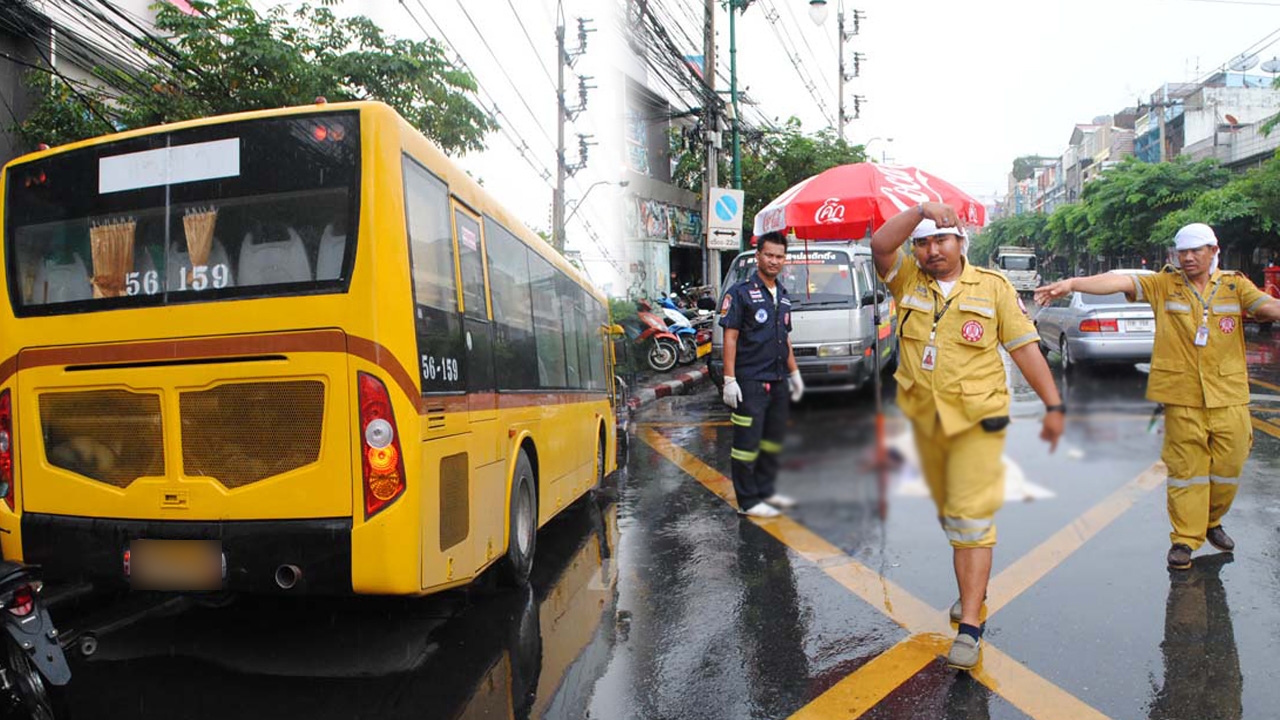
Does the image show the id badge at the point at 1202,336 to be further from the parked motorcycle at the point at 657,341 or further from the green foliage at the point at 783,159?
the green foliage at the point at 783,159

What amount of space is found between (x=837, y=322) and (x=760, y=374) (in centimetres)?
34

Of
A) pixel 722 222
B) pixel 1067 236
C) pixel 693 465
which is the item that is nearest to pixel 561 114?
pixel 722 222

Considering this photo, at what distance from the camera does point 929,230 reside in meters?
2.29

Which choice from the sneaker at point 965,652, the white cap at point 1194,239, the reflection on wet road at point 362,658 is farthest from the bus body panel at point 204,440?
the white cap at point 1194,239

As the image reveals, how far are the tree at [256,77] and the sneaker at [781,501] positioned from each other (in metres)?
9.58

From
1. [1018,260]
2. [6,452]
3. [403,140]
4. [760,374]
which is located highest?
[1018,260]

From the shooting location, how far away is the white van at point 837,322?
1929 mm

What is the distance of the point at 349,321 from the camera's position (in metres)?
3.62

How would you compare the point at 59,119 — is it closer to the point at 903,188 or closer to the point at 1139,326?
the point at 903,188

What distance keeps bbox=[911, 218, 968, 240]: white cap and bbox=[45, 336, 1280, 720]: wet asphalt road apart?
0.46 meters

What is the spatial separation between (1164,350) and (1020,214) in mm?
47612

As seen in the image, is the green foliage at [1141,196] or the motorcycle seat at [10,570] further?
the green foliage at [1141,196]

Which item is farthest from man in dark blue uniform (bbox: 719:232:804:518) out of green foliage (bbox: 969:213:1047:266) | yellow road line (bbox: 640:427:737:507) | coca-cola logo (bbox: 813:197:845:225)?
green foliage (bbox: 969:213:1047:266)

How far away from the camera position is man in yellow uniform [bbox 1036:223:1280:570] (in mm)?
4656
